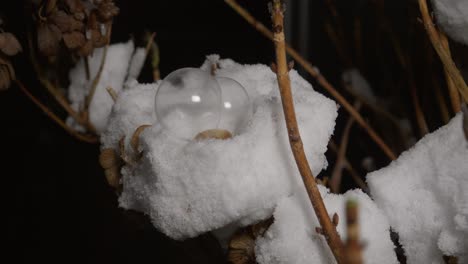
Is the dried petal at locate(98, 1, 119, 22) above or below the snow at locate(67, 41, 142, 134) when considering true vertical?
above

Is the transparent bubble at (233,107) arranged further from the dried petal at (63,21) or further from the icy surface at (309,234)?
the dried petal at (63,21)

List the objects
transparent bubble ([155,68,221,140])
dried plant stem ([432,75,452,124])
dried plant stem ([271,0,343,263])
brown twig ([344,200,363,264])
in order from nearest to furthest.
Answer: brown twig ([344,200,363,264]), dried plant stem ([271,0,343,263]), transparent bubble ([155,68,221,140]), dried plant stem ([432,75,452,124])

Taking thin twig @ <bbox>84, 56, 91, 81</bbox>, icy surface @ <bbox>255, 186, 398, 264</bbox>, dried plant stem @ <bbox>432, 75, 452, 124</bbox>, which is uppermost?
thin twig @ <bbox>84, 56, 91, 81</bbox>

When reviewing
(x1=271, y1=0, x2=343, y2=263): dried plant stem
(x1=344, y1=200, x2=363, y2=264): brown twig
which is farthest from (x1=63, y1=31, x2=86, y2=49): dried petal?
(x1=344, y1=200, x2=363, y2=264): brown twig

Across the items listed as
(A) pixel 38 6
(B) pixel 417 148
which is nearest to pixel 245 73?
(B) pixel 417 148

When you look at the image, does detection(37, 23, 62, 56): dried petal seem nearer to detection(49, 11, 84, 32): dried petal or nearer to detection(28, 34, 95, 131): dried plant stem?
detection(49, 11, 84, 32): dried petal
